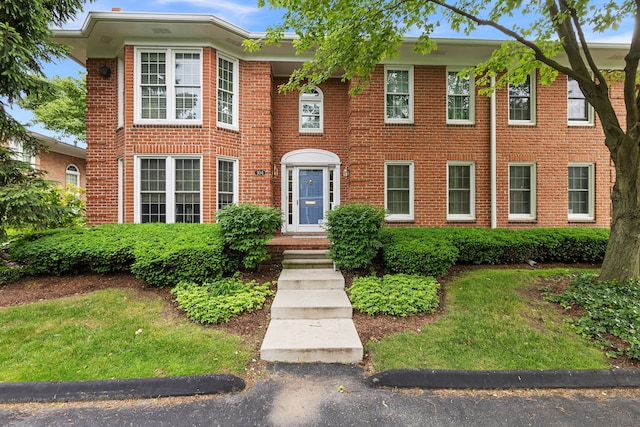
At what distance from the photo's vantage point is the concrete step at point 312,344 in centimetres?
352

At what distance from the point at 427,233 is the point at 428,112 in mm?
4110

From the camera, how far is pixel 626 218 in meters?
4.88

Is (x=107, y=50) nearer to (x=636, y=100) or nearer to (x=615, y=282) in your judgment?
(x=636, y=100)

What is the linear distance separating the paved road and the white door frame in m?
6.00

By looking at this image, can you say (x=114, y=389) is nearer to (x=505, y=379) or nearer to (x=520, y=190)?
(x=505, y=379)

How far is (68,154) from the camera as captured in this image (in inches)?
646

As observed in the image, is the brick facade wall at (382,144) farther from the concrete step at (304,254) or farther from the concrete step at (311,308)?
the concrete step at (311,308)

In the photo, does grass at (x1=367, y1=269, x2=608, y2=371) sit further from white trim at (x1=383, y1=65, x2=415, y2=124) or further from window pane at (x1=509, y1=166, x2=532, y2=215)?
white trim at (x1=383, y1=65, x2=415, y2=124)

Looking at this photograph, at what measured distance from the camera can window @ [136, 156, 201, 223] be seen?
25.1 feet

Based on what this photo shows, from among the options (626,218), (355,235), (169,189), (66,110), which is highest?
(66,110)

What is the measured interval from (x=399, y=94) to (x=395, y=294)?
6.25m

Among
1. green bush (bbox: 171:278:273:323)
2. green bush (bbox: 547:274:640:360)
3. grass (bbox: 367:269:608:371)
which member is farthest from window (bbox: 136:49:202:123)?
green bush (bbox: 547:274:640:360)

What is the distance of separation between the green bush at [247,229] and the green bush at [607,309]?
4.96 m

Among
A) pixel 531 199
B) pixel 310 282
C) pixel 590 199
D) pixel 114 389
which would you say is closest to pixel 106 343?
pixel 114 389
